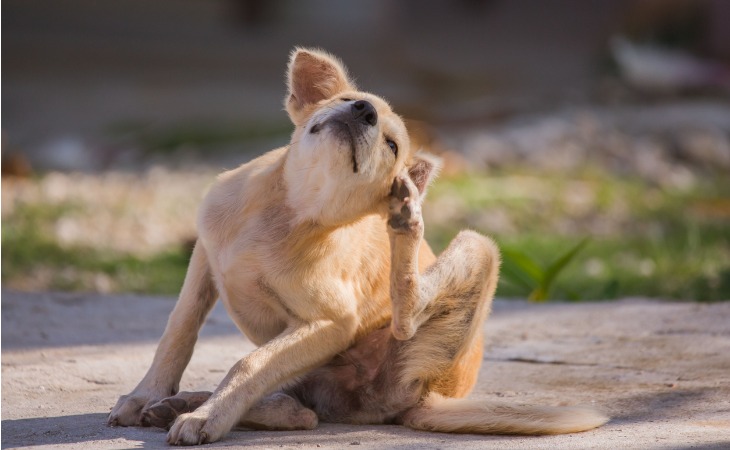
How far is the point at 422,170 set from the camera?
151 inches

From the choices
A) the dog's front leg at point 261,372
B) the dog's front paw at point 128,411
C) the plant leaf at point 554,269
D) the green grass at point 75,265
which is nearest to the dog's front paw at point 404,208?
the dog's front leg at point 261,372

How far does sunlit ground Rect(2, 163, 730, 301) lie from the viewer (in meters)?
6.59

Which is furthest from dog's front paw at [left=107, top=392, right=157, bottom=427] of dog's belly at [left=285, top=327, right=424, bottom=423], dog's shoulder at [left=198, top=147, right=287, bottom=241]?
dog's shoulder at [left=198, top=147, right=287, bottom=241]

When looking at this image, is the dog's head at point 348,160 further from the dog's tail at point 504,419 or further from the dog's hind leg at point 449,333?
the dog's tail at point 504,419

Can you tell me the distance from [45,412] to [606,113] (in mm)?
9044

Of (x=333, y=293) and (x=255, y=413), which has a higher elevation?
(x=333, y=293)

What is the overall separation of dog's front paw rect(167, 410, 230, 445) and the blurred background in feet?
9.30

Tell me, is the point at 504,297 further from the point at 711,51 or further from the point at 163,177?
the point at 711,51

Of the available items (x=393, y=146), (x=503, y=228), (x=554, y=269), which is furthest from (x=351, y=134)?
(x=503, y=228)

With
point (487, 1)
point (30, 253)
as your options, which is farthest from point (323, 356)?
point (487, 1)

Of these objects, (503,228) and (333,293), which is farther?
(503,228)

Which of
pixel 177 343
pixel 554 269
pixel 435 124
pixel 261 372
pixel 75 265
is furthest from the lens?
pixel 435 124

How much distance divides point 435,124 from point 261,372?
8430 mm

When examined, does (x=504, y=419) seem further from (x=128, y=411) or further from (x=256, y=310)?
(x=128, y=411)
